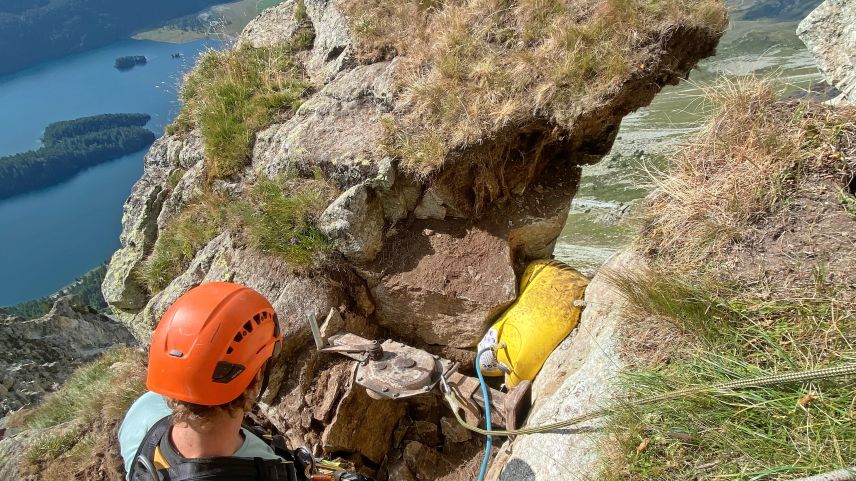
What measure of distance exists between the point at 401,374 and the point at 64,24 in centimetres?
23215

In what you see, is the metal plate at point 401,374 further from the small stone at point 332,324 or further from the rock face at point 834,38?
the rock face at point 834,38

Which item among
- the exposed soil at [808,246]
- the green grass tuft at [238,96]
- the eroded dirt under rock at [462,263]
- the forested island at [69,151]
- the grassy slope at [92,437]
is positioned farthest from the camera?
the forested island at [69,151]

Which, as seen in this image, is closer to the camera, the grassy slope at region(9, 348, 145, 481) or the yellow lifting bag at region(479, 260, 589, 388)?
the yellow lifting bag at region(479, 260, 589, 388)

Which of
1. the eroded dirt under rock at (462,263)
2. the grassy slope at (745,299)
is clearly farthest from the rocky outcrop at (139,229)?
the grassy slope at (745,299)

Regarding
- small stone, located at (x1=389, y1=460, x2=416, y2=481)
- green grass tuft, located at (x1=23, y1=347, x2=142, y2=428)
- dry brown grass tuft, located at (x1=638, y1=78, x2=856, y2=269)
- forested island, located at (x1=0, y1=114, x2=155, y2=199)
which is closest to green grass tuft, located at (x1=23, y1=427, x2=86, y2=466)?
green grass tuft, located at (x1=23, y1=347, x2=142, y2=428)

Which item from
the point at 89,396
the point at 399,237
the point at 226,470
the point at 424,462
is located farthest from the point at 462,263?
the point at 89,396

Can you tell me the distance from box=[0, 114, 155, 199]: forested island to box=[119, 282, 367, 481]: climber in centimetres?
15826

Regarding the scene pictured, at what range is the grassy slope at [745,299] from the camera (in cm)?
330

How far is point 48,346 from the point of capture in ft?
77.5

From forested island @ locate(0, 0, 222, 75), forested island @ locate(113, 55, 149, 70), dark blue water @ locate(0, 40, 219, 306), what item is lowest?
dark blue water @ locate(0, 40, 219, 306)

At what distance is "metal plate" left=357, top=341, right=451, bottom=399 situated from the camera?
19.0 feet

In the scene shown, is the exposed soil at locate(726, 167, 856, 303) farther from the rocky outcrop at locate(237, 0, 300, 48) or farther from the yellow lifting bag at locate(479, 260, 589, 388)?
the rocky outcrop at locate(237, 0, 300, 48)

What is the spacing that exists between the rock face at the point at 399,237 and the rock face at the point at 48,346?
57.0 feet

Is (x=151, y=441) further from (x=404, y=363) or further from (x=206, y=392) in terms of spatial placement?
(x=404, y=363)
